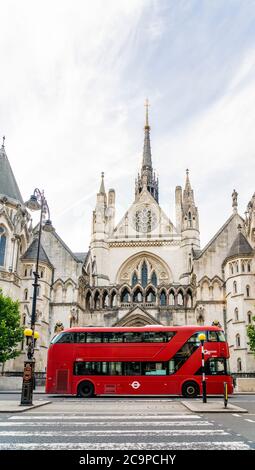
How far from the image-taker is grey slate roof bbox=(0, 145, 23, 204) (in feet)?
138

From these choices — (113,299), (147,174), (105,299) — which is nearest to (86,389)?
(113,299)

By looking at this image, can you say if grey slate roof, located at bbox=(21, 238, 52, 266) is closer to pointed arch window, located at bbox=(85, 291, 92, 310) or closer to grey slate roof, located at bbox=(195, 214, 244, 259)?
pointed arch window, located at bbox=(85, 291, 92, 310)

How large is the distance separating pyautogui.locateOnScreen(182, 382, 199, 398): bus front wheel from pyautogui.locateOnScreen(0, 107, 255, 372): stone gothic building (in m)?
14.7

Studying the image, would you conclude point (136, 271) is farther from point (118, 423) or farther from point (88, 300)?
point (118, 423)

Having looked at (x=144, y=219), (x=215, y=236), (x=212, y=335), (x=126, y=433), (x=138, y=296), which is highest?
(x=144, y=219)

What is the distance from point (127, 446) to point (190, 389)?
15.8 meters

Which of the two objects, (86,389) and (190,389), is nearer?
(190,389)

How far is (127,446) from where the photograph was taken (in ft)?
25.0

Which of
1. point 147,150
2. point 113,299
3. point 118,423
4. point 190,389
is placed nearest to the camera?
point 118,423

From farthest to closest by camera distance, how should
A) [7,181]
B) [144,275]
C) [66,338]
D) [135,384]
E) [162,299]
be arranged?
[144,275] < [162,299] < [7,181] < [66,338] < [135,384]

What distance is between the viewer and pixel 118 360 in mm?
23094

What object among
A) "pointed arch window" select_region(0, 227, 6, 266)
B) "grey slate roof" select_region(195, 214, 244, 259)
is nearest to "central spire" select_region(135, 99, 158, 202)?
"grey slate roof" select_region(195, 214, 244, 259)
